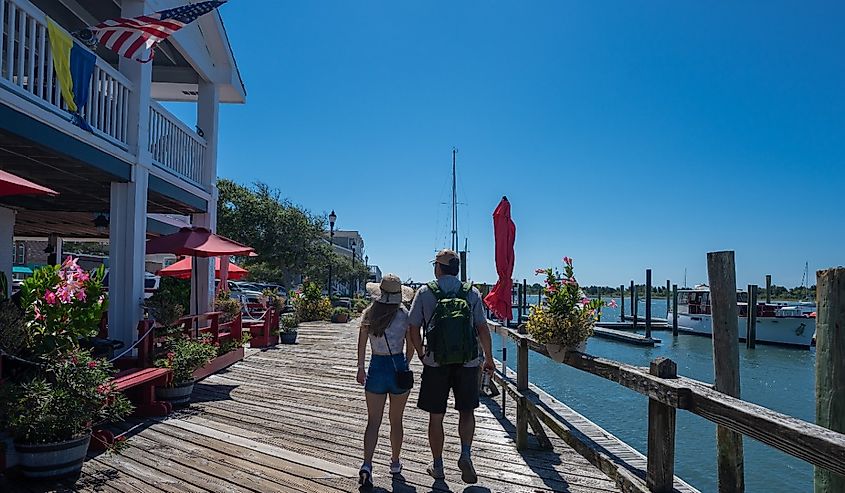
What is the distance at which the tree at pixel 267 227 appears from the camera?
2748cm

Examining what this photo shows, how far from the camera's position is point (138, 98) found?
742 cm

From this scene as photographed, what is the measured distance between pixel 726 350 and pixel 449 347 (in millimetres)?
1741

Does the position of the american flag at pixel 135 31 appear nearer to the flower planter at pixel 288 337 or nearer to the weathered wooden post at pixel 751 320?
the flower planter at pixel 288 337

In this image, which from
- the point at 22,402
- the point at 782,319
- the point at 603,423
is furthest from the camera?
the point at 782,319

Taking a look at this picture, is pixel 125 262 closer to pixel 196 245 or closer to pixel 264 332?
pixel 196 245

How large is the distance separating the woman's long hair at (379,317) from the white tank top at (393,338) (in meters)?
0.03

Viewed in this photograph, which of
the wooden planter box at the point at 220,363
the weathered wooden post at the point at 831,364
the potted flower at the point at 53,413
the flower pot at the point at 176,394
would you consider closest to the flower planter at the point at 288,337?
the wooden planter box at the point at 220,363

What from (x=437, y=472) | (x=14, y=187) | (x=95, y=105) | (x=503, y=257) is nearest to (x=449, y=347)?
(x=437, y=472)

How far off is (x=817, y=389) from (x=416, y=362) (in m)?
8.70

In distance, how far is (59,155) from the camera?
5949mm

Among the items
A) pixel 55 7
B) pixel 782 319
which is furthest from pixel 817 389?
pixel 782 319

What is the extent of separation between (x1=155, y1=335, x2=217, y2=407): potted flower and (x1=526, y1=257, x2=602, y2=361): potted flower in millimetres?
4057

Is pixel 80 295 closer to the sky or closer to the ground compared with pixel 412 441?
closer to the sky

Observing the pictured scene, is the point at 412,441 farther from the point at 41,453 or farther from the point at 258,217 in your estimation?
the point at 258,217
